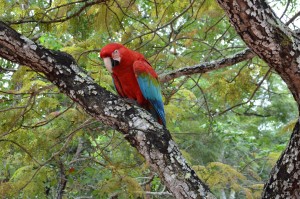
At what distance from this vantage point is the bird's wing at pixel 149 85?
2.88m

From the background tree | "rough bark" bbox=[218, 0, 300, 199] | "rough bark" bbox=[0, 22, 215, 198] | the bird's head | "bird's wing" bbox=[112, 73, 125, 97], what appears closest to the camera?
"rough bark" bbox=[218, 0, 300, 199]

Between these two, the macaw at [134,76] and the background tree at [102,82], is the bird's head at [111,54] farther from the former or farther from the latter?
the background tree at [102,82]

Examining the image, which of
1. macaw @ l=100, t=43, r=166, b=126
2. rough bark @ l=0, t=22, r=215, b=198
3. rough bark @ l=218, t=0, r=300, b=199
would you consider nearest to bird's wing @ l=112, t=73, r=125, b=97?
macaw @ l=100, t=43, r=166, b=126

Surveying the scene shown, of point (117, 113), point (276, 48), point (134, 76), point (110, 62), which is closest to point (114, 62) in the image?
point (110, 62)

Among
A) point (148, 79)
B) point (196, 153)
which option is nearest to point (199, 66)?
point (148, 79)

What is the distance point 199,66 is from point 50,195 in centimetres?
422

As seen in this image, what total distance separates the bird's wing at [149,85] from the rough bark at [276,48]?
3.95 ft

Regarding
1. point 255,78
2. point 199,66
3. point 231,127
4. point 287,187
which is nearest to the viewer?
point 287,187

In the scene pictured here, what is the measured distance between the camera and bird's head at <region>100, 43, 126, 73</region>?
2852 mm

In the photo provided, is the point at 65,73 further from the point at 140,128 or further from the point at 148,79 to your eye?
the point at 148,79

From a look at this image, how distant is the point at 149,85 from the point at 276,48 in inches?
53.6

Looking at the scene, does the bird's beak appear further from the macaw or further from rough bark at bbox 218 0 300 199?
rough bark at bbox 218 0 300 199

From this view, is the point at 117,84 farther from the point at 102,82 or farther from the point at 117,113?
the point at 117,113

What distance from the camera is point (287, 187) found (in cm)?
175
